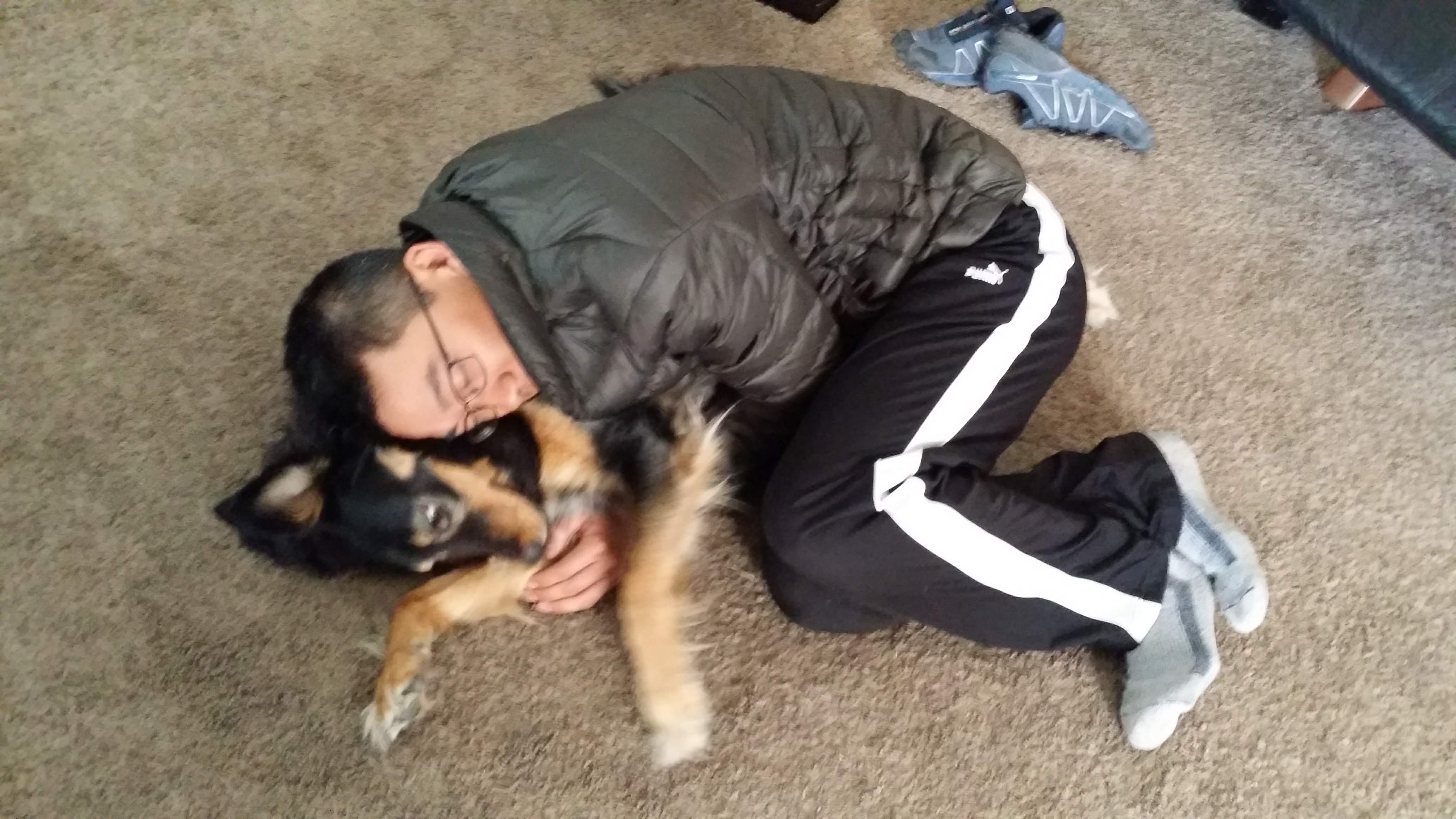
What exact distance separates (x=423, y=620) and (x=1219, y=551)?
3.47 ft

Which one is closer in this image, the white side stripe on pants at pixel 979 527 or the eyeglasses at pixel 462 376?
the eyeglasses at pixel 462 376

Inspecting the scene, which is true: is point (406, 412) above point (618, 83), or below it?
below

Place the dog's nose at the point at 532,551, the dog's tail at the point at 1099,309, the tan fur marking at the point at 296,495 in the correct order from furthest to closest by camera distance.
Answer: the dog's tail at the point at 1099,309, the dog's nose at the point at 532,551, the tan fur marking at the point at 296,495

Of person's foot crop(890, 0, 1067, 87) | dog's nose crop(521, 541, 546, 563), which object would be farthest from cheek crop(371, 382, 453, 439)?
person's foot crop(890, 0, 1067, 87)

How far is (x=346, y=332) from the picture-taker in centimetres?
107

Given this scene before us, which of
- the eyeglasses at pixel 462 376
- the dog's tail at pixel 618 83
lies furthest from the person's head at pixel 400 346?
the dog's tail at pixel 618 83

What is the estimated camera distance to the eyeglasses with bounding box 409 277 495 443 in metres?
1.07

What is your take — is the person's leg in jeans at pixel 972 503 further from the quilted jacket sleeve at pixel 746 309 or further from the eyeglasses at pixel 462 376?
the eyeglasses at pixel 462 376

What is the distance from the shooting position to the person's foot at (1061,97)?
1.79m

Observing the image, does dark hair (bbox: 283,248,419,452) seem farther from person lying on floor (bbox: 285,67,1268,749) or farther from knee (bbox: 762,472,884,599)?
knee (bbox: 762,472,884,599)

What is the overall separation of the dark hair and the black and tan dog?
1.9 inches

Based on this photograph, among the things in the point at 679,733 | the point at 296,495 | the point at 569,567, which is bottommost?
the point at 679,733

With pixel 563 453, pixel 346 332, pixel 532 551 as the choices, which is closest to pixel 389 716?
pixel 532 551

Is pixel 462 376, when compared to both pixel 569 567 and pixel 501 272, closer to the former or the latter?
pixel 501 272
